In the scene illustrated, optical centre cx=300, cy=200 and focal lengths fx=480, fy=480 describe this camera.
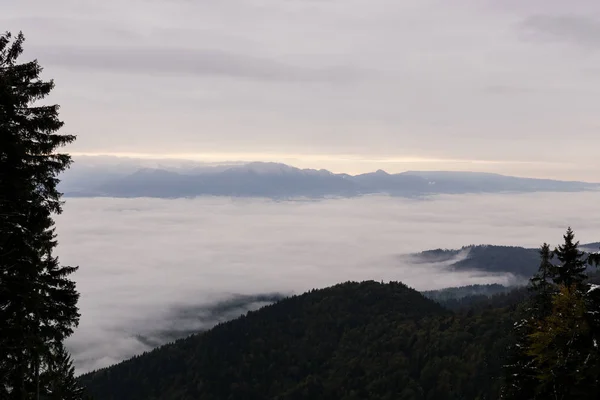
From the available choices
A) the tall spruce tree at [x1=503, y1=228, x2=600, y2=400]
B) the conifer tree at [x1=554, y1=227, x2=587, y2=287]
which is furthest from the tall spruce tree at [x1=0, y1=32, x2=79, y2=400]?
the conifer tree at [x1=554, y1=227, x2=587, y2=287]

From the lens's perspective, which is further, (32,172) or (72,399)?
(72,399)

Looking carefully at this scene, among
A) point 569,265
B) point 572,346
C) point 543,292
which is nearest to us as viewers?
point 572,346

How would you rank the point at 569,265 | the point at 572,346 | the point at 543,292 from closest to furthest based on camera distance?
the point at 572,346 < the point at 569,265 < the point at 543,292

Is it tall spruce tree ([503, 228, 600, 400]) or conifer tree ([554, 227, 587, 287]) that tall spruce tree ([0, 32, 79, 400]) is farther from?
conifer tree ([554, 227, 587, 287])

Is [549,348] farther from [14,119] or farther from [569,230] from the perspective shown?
[14,119]

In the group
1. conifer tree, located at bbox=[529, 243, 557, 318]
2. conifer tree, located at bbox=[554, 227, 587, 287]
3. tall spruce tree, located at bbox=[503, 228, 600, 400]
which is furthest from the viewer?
conifer tree, located at bbox=[529, 243, 557, 318]

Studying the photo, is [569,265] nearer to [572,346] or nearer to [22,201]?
[572,346]

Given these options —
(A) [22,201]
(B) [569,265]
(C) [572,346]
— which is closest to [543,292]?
(B) [569,265]

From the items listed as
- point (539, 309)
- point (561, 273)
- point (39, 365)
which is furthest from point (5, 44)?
point (539, 309)

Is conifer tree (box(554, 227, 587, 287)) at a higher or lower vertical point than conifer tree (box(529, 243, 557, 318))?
higher
